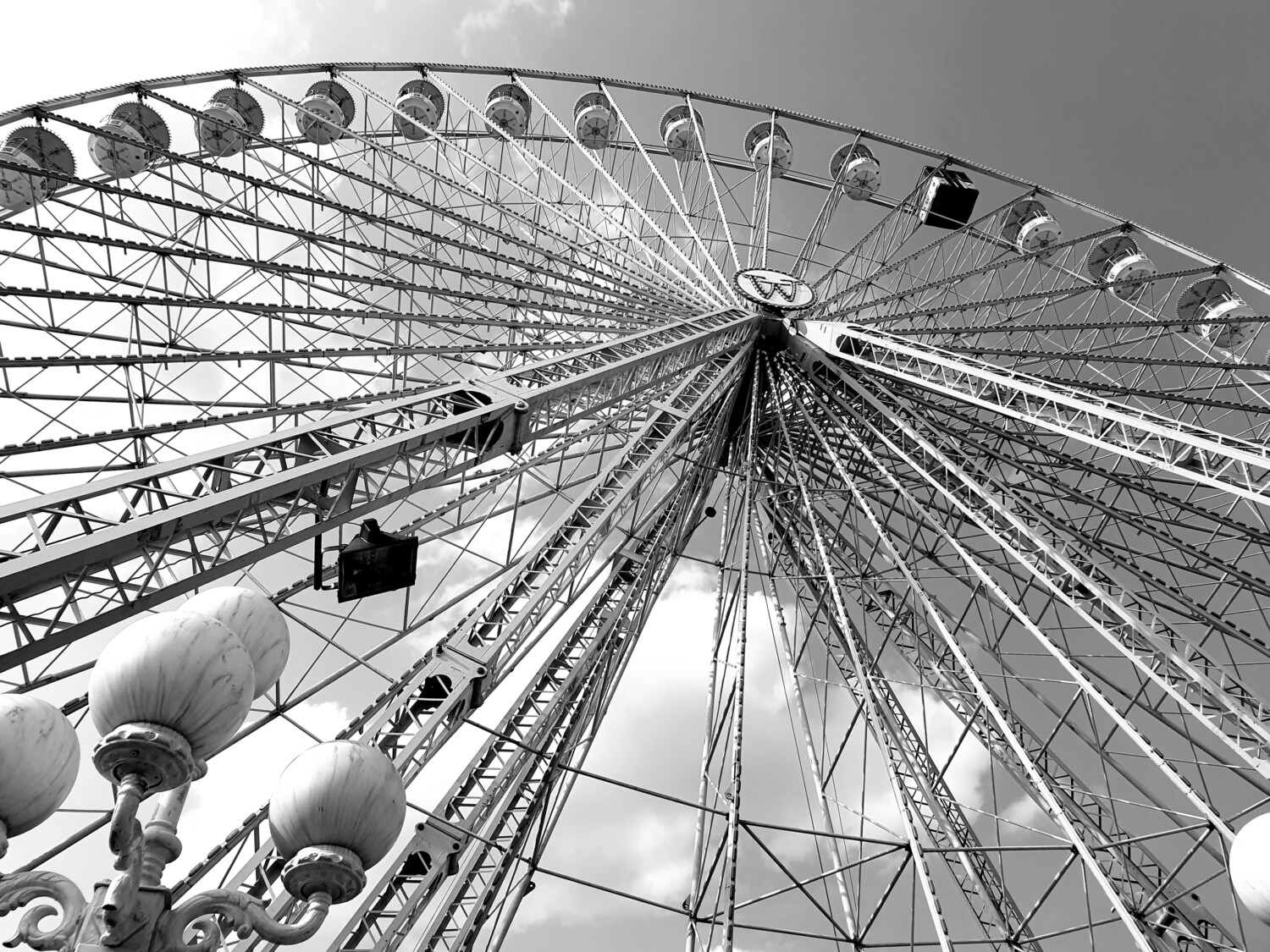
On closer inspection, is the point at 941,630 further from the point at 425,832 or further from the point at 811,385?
the point at 425,832

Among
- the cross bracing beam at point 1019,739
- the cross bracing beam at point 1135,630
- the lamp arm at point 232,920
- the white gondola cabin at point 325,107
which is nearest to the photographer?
the lamp arm at point 232,920

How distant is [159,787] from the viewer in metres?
4.63

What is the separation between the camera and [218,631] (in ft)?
15.8

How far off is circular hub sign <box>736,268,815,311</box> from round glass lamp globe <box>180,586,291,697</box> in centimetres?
1604

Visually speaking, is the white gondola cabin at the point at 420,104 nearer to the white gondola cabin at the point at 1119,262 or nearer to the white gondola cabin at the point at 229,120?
the white gondola cabin at the point at 229,120

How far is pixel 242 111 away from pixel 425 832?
1656 cm

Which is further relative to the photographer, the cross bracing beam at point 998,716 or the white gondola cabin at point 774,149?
the white gondola cabin at point 774,149

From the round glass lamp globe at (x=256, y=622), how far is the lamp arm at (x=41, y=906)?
4.25 feet

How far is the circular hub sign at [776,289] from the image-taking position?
21328 millimetres

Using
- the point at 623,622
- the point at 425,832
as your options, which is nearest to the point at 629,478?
the point at 623,622

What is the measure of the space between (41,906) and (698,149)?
25.0m

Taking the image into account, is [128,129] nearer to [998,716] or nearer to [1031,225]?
[998,716]

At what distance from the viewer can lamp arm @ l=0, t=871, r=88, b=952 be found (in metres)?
4.54

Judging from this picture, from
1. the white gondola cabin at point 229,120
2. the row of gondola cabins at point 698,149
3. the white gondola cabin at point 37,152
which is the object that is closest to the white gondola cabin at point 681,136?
the row of gondola cabins at point 698,149
